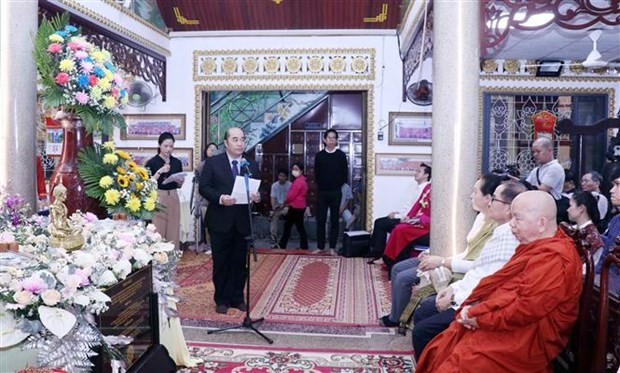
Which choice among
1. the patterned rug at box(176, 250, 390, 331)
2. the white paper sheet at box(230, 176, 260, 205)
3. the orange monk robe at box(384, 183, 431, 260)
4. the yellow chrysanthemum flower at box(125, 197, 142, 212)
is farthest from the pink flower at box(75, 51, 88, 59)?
the orange monk robe at box(384, 183, 431, 260)

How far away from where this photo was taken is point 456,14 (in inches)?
150

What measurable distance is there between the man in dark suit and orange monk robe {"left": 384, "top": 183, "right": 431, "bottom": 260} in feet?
6.11

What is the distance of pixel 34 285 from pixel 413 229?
4331mm

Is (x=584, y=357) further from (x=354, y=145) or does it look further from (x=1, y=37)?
(x=354, y=145)

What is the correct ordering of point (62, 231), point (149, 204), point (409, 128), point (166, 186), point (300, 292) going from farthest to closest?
1. point (409, 128)
2. point (166, 186)
3. point (300, 292)
4. point (149, 204)
5. point (62, 231)

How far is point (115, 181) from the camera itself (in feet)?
10.0

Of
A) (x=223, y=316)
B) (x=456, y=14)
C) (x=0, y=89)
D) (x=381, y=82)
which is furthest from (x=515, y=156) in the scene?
(x=0, y=89)

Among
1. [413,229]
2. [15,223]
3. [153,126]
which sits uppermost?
[153,126]

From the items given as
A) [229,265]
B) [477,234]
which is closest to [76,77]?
[229,265]

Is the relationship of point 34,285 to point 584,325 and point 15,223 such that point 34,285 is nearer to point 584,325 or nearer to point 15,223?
point 15,223

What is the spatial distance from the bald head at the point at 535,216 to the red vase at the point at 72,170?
2.30 m

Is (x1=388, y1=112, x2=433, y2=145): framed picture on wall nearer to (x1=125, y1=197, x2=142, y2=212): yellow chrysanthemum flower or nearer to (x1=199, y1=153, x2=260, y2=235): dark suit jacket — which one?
(x1=199, y1=153, x2=260, y2=235): dark suit jacket

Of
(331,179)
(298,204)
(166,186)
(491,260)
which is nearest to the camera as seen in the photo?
(491,260)

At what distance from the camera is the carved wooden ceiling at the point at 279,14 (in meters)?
7.79
